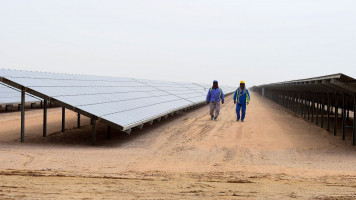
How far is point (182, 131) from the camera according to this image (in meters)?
13.6

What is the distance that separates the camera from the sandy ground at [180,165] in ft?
18.2

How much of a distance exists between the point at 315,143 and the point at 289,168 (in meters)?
3.98

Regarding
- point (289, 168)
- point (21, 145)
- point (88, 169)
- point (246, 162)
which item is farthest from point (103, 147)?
point (289, 168)

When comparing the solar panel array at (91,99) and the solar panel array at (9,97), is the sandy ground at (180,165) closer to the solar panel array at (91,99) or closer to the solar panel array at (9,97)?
the solar panel array at (91,99)

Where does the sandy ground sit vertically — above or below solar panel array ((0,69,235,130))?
below

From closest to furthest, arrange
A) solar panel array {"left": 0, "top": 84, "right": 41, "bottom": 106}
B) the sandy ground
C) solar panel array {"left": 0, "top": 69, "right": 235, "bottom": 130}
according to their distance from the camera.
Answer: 1. the sandy ground
2. solar panel array {"left": 0, "top": 69, "right": 235, "bottom": 130}
3. solar panel array {"left": 0, "top": 84, "right": 41, "bottom": 106}

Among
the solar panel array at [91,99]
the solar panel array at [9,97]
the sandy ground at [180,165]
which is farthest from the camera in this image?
the solar panel array at [9,97]

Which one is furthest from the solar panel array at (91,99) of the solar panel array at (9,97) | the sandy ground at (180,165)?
the solar panel array at (9,97)

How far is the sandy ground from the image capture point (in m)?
5.55

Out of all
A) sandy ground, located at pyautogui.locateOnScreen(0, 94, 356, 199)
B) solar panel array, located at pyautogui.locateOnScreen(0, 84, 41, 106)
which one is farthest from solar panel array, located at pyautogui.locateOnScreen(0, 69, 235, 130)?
solar panel array, located at pyautogui.locateOnScreen(0, 84, 41, 106)

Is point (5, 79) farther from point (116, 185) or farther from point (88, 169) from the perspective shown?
point (116, 185)

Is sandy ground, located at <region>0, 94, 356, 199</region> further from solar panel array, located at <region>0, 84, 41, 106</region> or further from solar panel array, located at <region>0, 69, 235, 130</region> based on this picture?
solar panel array, located at <region>0, 84, 41, 106</region>

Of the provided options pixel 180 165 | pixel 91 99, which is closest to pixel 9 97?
pixel 91 99

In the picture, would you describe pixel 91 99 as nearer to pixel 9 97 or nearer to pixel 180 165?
pixel 180 165
